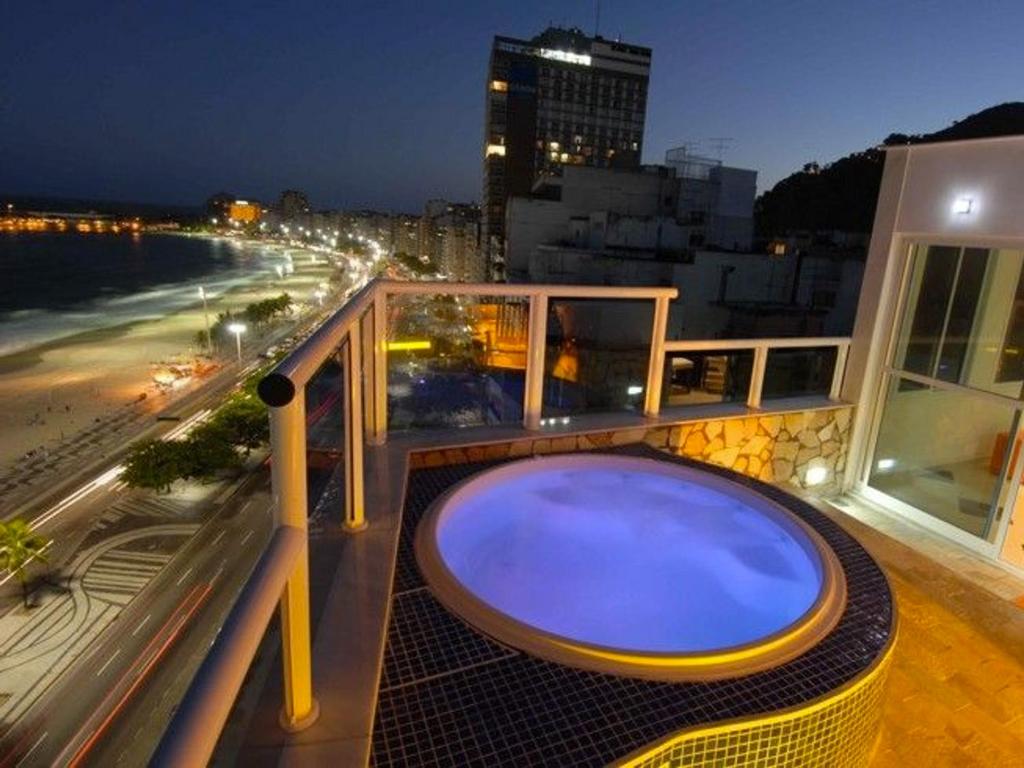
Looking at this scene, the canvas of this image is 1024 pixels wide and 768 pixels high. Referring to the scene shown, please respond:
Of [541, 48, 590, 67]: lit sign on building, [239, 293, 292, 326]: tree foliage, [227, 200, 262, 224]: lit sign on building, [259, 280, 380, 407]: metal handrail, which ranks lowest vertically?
[239, 293, 292, 326]: tree foliage

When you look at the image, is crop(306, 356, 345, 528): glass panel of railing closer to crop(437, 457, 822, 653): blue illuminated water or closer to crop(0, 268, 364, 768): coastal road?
crop(437, 457, 822, 653): blue illuminated water

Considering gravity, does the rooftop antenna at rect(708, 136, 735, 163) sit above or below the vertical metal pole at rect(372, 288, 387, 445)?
above

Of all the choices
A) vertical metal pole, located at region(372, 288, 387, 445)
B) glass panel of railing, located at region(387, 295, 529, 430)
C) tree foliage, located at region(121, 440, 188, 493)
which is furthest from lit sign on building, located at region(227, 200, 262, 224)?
vertical metal pole, located at region(372, 288, 387, 445)

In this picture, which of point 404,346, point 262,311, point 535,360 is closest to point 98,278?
point 262,311

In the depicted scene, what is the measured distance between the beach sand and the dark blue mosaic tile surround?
21.9 metres

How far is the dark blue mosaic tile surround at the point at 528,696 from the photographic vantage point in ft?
5.45

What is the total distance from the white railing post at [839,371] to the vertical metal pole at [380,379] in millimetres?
4091

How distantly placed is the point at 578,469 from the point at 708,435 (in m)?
1.41

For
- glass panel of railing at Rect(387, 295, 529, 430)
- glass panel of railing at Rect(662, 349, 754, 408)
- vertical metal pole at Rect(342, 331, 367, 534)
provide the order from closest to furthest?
vertical metal pole at Rect(342, 331, 367, 534) < glass panel of railing at Rect(387, 295, 529, 430) < glass panel of railing at Rect(662, 349, 754, 408)

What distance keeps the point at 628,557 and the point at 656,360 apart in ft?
4.98

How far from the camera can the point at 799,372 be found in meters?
5.82

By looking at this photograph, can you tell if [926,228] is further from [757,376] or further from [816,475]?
[816,475]

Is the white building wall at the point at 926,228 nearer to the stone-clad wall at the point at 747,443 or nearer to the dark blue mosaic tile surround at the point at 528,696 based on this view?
the stone-clad wall at the point at 747,443

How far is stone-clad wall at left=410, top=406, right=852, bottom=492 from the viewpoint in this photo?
13.5 feet
